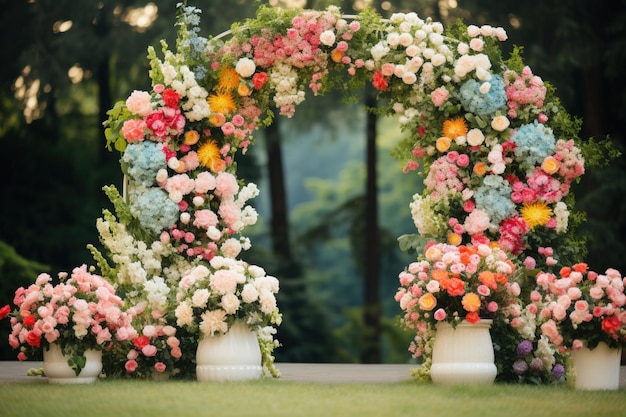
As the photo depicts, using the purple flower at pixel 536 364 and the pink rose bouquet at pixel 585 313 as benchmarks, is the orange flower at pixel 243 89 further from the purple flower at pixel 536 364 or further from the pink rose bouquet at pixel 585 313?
the purple flower at pixel 536 364

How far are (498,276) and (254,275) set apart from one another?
158 cm

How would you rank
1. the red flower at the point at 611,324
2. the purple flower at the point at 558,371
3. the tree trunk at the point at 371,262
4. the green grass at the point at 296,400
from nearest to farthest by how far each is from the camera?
the green grass at the point at 296,400, the red flower at the point at 611,324, the purple flower at the point at 558,371, the tree trunk at the point at 371,262

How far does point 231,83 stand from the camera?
7.63 m

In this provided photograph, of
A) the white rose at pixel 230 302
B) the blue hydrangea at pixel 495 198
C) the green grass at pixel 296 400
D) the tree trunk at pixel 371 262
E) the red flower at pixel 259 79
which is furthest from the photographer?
the tree trunk at pixel 371 262

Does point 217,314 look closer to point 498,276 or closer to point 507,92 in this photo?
point 498,276

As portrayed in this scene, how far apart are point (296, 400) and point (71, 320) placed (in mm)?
1812

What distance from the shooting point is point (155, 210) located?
729 cm

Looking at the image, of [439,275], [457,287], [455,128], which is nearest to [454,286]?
[457,287]

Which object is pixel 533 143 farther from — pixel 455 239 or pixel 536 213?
pixel 455 239

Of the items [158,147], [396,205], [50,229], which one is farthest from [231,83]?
[396,205]

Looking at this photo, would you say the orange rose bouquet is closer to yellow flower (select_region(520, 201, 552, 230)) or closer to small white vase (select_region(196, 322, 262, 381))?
yellow flower (select_region(520, 201, 552, 230))

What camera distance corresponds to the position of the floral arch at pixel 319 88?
23.9 ft

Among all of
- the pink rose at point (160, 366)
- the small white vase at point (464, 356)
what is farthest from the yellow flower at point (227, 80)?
the small white vase at point (464, 356)

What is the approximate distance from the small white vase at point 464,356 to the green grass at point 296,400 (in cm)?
17
